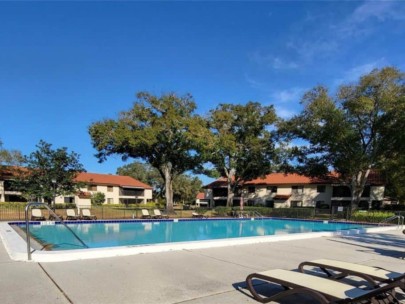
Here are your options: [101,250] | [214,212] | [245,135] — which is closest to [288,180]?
[245,135]

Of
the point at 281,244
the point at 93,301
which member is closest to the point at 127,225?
the point at 281,244

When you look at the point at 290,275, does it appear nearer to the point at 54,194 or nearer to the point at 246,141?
the point at 54,194

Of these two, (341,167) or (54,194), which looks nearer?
(54,194)

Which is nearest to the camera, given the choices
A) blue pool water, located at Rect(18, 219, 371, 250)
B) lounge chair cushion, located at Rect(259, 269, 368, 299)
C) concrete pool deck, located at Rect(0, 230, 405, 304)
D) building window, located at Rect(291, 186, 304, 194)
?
lounge chair cushion, located at Rect(259, 269, 368, 299)

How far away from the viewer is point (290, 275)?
5.25 meters

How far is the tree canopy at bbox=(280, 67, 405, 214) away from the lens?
28.6 meters

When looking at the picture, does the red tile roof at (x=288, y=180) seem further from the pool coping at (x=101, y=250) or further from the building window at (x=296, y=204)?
the pool coping at (x=101, y=250)

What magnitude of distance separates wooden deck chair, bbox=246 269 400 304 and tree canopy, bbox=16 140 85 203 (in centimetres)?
2401

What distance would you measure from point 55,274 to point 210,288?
2.88 m

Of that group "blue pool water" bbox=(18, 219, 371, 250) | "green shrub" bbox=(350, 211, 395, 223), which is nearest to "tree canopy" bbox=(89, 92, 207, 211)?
"blue pool water" bbox=(18, 219, 371, 250)

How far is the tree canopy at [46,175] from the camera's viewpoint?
2619 cm

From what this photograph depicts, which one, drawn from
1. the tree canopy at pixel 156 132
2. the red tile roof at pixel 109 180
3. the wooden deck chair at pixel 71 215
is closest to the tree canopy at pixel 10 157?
the red tile roof at pixel 109 180

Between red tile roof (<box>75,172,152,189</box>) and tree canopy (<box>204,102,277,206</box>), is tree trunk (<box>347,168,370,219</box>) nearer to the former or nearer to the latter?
tree canopy (<box>204,102,277,206</box>)

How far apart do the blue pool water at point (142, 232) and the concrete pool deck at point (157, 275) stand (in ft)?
17.9
